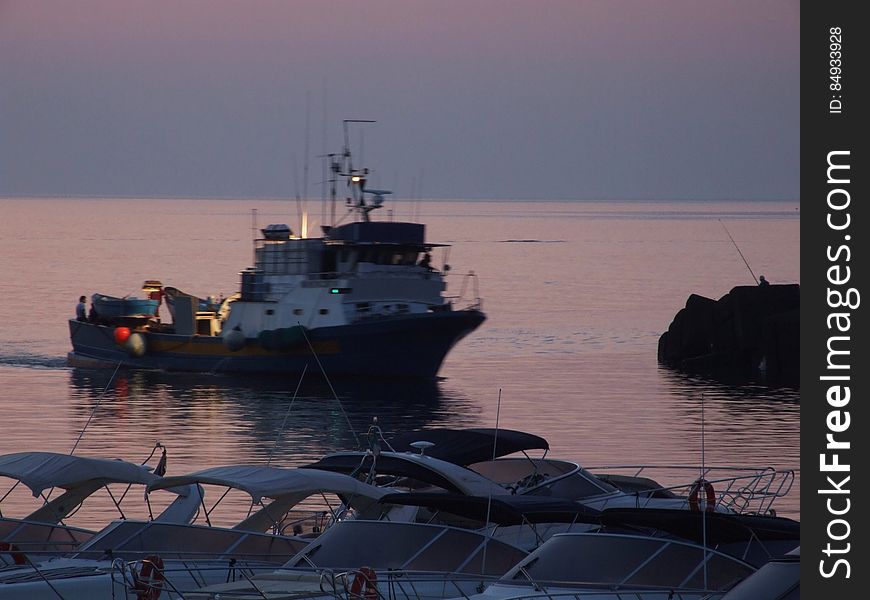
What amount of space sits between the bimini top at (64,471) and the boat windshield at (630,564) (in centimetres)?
671

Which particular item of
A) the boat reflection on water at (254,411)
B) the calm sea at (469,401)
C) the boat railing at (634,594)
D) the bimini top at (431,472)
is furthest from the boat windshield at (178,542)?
the boat reflection on water at (254,411)

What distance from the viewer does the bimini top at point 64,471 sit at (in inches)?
786

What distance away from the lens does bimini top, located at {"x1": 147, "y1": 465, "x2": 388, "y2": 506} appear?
18672 mm

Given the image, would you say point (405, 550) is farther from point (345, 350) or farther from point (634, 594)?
point (345, 350)

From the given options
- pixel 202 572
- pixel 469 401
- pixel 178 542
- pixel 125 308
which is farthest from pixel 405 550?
pixel 125 308

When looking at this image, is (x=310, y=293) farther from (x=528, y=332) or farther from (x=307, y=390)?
(x=528, y=332)

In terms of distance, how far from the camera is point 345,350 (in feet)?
150

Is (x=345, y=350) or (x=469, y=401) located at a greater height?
(x=345, y=350)

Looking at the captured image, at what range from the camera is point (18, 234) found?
7584 inches

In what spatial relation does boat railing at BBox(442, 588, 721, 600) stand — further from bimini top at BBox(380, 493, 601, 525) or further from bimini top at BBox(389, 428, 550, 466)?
bimini top at BBox(389, 428, 550, 466)

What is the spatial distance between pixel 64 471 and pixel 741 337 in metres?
36.4

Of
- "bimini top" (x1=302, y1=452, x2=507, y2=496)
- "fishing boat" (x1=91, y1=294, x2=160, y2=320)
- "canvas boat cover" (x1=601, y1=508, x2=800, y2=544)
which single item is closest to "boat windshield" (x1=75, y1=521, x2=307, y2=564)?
"bimini top" (x1=302, y1=452, x2=507, y2=496)

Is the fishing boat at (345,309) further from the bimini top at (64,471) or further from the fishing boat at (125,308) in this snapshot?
the bimini top at (64,471)
